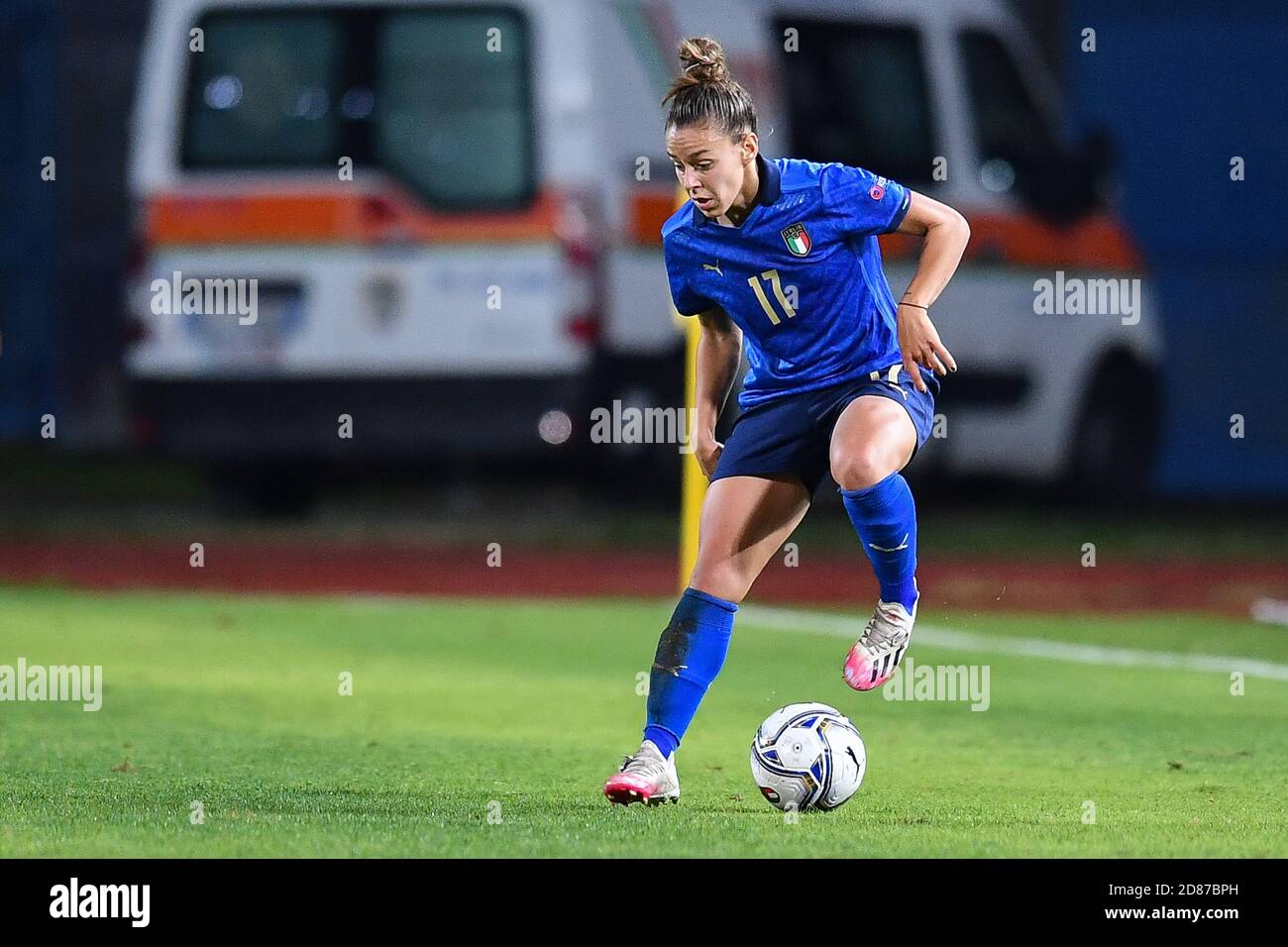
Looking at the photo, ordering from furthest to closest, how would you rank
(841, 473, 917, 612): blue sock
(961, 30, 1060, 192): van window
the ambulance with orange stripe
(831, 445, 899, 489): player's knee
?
(961, 30, 1060, 192): van window → the ambulance with orange stripe → (841, 473, 917, 612): blue sock → (831, 445, 899, 489): player's knee

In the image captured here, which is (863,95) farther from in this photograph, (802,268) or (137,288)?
(802,268)

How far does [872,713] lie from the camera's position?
357 inches

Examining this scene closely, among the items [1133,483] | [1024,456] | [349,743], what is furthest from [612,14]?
[349,743]

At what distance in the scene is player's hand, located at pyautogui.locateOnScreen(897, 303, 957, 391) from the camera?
6504 millimetres

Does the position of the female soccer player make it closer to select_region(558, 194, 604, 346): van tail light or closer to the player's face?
the player's face

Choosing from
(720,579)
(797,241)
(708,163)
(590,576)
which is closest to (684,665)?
(720,579)

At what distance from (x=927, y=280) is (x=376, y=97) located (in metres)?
8.60

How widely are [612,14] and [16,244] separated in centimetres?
1051

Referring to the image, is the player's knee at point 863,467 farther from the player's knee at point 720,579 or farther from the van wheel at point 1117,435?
the van wheel at point 1117,435

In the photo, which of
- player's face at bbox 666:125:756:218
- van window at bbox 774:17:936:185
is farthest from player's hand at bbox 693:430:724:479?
van window at bbox 774:17:936:185

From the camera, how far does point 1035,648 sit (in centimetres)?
1152

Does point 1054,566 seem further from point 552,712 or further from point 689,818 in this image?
point 689,818

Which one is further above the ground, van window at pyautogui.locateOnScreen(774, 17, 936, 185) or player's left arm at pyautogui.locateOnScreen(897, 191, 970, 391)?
van window at pyautogui.locateOnScreen(774, 17, 936, 185)

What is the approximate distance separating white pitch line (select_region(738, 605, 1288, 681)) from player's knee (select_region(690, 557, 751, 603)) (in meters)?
4.22
